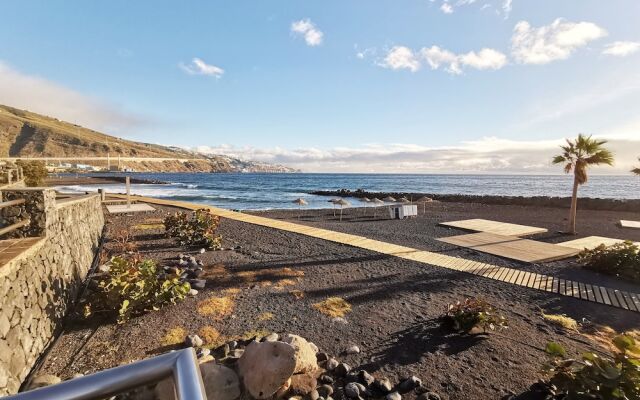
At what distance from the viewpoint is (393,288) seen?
29.0 ft

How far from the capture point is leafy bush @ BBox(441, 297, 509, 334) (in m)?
6.40

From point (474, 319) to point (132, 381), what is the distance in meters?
6.72

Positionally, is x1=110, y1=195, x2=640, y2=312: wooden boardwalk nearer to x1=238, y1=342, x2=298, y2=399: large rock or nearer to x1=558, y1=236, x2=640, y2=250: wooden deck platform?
x1=558, y1=236, x2=640, y2=250: wooden deck platform

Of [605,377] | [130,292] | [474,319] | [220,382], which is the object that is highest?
[605,377]

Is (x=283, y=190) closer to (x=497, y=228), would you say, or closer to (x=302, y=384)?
(x=497, y=228)

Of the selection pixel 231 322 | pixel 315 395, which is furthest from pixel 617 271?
pixel 231 322

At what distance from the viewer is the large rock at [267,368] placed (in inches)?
177

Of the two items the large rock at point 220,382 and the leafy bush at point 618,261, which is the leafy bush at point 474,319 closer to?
the large rock at point 220,382

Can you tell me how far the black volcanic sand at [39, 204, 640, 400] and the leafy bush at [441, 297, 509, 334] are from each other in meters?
0.21

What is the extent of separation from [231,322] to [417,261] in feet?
23.4

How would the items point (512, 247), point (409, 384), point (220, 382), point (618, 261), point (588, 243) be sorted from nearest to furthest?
point (220, 382)
point (409, 384)
point (618, 261)
point (512, 247)
point (588, 243)

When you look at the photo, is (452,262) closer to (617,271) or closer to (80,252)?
(617,271)

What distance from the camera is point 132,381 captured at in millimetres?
1185

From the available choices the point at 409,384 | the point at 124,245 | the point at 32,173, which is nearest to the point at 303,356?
the point at 409,384
